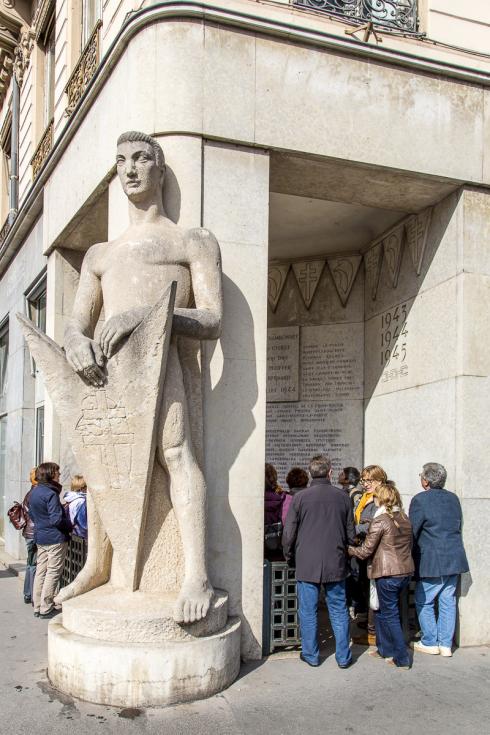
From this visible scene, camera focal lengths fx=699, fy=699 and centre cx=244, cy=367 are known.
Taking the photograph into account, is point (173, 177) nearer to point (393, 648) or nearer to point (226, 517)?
point (226, 517)

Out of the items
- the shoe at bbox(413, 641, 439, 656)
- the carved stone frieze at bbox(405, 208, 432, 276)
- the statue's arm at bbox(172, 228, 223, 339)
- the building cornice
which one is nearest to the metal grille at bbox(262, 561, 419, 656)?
the shoe at bbox(413, 641, 439, 656)

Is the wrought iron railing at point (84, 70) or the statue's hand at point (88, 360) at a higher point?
the wrought iron railing at point (84, 70)

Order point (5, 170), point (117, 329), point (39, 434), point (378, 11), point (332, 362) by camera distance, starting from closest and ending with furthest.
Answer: point (117, 329), point (378, 11), point (332, 362), point (39, 434), point (5, 170)

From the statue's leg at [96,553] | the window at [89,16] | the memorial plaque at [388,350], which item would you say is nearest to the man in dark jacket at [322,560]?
the statue's leg at [96,553]

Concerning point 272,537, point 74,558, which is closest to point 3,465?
point 74,558

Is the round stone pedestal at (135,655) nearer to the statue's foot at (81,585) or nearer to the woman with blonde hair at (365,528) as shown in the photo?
the statue's foot at (81,585)

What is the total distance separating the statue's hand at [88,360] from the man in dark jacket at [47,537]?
103 inches

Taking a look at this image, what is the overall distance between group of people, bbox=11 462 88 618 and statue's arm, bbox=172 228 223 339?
2.97m

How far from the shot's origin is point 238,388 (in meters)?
5.77

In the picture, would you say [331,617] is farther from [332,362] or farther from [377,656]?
[332,362]

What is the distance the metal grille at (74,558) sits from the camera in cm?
725

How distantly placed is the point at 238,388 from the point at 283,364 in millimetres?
3855

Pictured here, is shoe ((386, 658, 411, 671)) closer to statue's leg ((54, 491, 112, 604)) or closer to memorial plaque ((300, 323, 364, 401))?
statue's leg ((54, 491, 112, 604))

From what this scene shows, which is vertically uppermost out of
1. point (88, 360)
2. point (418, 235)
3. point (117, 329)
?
point (418, 235)
